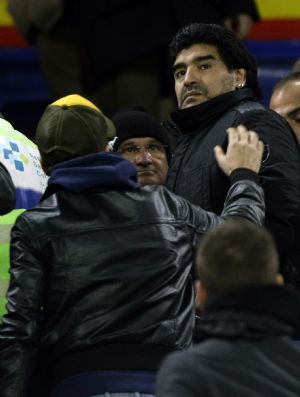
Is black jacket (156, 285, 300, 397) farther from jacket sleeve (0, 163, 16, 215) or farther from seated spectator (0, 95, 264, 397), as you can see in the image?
jacket sleeve (0, 163, 16, 215)

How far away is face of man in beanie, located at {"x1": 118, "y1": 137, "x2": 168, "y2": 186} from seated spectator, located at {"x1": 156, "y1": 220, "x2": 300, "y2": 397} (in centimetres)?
217

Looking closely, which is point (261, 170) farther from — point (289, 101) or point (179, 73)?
point (289, 101)

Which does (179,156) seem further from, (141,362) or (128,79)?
(128,79)

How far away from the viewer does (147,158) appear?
5266mm

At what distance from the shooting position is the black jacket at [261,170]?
4.30 m

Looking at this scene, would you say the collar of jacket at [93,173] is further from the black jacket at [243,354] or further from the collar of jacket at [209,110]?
the black jacket at [243,354]

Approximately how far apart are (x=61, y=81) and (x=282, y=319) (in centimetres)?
399

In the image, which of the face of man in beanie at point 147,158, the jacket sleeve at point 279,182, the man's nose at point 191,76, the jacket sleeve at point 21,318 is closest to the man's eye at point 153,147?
the face of man in beanie at point 147,158

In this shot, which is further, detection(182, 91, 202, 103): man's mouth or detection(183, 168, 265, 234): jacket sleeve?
detection(182, 91, 202, 103): man's mouth

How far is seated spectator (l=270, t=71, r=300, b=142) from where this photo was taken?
17.8 feet

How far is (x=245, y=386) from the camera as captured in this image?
2.95 metres

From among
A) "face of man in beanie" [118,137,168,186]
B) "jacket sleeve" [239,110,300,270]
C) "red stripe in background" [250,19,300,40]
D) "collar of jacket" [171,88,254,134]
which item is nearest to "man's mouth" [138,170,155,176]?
"face of man in beanie" [118,137,168,186]

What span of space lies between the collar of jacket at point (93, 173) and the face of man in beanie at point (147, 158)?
4.29ft

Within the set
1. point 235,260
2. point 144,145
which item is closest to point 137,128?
point 144,145
